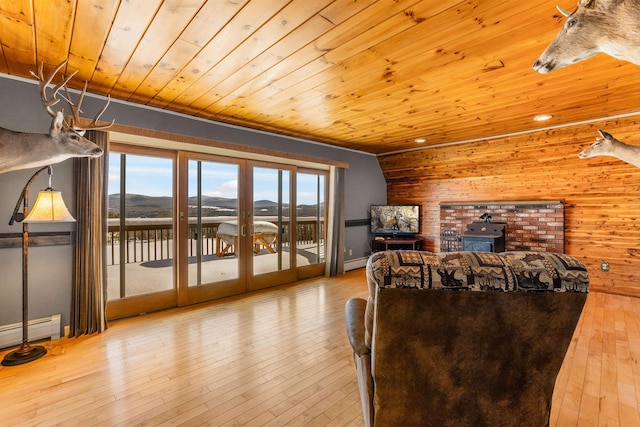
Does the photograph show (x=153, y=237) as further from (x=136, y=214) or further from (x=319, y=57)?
(x=319, y=57)

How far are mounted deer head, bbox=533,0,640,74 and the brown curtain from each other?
362cm

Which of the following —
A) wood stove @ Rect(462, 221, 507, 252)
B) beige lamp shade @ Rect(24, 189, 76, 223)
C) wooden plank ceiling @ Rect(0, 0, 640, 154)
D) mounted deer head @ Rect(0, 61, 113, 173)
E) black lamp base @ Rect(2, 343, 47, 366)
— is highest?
wooden plank ceiling @ Rect(0, 0, 640, 154)

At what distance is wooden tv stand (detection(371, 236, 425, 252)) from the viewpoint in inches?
214

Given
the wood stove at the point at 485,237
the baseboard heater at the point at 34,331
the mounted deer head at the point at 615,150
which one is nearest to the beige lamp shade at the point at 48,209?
the baseboard heater at the point at 34,331

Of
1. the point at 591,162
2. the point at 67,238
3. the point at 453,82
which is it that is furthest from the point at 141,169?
the point at 591,162

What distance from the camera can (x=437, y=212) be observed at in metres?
5.71

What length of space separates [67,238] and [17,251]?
0.34m

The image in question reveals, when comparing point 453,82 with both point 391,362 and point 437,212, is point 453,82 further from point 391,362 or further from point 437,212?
point 437,212

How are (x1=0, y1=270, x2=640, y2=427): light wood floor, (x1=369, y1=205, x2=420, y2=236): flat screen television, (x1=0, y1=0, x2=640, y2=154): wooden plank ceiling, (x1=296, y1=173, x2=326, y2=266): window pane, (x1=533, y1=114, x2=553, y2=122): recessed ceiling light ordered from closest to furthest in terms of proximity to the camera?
(x1=0, y1=0, x2=640, y2=154): wooden plank ceiling → (x1=0, y1=270, x2=640, y2=427): light wood floor → (x1=533, y1=114, x2=553, y2=122): recessed ceiling light → (x1=296, y1=173, x2=326, y2=266): window pane → (x1=369, y1=205, x2=420, y2=236): flat screen television

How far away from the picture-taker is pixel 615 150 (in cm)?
280

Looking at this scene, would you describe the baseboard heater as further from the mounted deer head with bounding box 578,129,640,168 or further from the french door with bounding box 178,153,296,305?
the mounted deer head with bounding box 578,129,640,168

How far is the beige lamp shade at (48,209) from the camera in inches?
90.4

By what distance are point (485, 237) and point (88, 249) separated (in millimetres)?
5218

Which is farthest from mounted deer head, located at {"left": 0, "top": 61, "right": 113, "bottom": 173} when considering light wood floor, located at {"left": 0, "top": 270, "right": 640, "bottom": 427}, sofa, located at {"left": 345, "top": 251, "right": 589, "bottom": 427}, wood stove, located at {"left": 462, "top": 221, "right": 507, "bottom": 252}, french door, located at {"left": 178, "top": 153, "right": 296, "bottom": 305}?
wood stove, located at {"left": 462, "top": 221, "right": 507, "bottom": 252}
